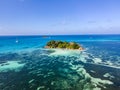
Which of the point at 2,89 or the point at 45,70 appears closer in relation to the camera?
the point at 2,89

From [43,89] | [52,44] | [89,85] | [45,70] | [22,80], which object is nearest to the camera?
[43,89]

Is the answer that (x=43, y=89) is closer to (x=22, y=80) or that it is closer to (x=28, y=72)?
(x=22, y=80)

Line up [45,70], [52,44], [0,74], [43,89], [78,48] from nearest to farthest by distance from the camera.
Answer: [43,89] → [0,74] → [45,70] → [78,48] → [52,44]

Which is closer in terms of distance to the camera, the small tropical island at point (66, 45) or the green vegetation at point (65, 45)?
the small tropical island at point (66, 45)

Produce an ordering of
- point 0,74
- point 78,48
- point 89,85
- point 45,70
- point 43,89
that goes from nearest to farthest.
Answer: point 43,89, point 89,85, point 0,74, point 45,70, point 78,48

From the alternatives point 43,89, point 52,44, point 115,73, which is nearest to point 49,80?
point 43,89

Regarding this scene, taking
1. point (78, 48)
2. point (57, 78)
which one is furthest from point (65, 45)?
point (57, 78)

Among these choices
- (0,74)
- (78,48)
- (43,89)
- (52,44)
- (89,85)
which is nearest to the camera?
(43,89)

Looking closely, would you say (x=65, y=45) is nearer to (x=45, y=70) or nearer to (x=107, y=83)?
(x=45, y=70)

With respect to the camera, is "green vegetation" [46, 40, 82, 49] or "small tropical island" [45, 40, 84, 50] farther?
"green vegetation" [46, 40, 82, 49]

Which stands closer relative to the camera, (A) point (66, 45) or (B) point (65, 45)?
(A) point (66, 45)
